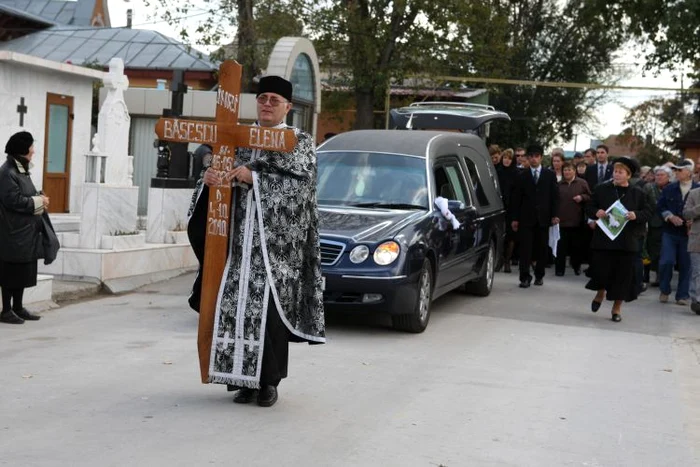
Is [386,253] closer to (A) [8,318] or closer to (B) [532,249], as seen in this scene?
(A) [8,318]

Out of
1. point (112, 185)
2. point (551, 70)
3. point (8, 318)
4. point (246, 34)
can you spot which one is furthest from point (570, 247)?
point (551, 70)

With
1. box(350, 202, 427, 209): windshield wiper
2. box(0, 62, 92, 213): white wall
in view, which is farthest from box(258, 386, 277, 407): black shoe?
box(0, 62, 92, 213): white wall

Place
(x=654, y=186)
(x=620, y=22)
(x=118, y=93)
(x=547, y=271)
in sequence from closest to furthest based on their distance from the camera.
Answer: (x=118, y=93)
(x=654, y=186)
(x=547, y=271)
(x=620, y=22)

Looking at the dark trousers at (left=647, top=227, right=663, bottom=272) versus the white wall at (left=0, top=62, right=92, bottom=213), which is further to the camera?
the white wall at (left=0, top=62, right=92, bottom=213)

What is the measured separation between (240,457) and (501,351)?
4.93 meters

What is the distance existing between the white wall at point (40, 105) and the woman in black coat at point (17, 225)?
28.1 feet

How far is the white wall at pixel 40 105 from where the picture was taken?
19.3 metres

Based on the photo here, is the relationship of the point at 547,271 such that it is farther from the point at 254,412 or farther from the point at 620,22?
the point at 620,22

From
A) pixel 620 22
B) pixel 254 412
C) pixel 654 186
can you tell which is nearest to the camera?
pixel 254 412

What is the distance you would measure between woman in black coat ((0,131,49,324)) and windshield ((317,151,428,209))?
9.81ft

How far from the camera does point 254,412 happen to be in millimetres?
7266

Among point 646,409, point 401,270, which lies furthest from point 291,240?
point 401,270

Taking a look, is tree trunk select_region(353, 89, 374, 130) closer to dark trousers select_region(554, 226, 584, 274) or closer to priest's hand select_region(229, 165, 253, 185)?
dark trousers select_region(554, 226, 584, 274)

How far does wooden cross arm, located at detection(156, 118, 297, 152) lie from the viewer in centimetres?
709
